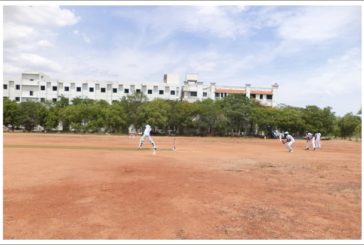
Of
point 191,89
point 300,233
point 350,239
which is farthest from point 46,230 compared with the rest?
point 191,89

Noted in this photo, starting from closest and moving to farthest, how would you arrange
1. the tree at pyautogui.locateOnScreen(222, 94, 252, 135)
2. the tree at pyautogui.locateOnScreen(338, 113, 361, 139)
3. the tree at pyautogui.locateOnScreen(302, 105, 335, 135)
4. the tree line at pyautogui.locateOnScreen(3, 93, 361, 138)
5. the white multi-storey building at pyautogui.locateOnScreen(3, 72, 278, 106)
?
the tree line at pyautogui.locateOnScreen(3, 93, 361, 138), the tree at pyautogui.locateOnScreen(302, 105, 335, 135), the tree at pyautogui.locateOnScreen(222, 94, 252, 135), the tree at pyautogui.locateOnScreen(338, 113, 361, 139), the white multi-storey building at pyautogui.locateOnScreen(3, 72, 278, 106)

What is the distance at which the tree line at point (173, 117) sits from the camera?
60625 mm

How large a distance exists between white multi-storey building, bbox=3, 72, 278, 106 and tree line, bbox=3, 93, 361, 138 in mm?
11536

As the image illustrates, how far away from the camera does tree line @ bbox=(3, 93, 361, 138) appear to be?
60625 millimetres

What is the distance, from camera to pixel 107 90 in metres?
78.1

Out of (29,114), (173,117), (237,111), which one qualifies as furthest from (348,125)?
(29,114)

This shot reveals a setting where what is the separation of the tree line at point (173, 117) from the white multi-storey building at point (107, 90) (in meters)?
11.5

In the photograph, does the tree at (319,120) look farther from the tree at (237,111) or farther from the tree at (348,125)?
the tree at (237,111)

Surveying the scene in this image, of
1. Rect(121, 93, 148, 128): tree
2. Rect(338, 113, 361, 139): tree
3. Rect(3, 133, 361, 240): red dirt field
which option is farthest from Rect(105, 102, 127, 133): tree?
Rect(3, 133, 361, 240): red dirt field

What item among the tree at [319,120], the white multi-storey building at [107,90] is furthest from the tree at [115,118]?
the tree at [319,120]

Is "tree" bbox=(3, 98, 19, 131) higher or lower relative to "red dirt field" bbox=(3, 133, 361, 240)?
higher

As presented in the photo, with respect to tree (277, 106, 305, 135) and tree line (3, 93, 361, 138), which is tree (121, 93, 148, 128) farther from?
tree (277, 106, 305, 135)

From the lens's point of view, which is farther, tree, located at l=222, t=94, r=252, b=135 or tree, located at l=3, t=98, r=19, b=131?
tree, located at l=222, t=94, r=252, b=135

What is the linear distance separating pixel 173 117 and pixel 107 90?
22078mm
